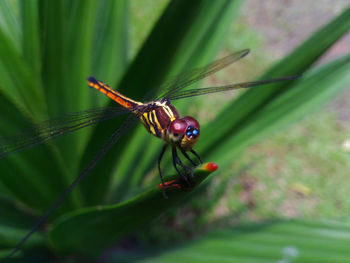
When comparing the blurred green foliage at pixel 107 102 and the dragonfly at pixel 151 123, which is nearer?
the dragonfly at pixel 151 123

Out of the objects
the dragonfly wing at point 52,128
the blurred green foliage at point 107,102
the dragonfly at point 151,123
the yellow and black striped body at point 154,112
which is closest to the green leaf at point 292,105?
the blurred green foliage at point 107,102

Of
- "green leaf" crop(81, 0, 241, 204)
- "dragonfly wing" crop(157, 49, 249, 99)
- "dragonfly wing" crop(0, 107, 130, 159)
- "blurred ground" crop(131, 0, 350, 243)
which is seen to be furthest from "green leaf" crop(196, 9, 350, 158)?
"blurred ground" crop(131, 0, 350, 243)

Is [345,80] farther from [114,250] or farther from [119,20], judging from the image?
[114,250]

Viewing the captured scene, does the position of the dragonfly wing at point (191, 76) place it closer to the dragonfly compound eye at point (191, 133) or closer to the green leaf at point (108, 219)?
the dragonfly compound eye at point (191, 133)

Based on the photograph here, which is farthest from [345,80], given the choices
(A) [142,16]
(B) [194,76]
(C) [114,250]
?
(A) [142,16]

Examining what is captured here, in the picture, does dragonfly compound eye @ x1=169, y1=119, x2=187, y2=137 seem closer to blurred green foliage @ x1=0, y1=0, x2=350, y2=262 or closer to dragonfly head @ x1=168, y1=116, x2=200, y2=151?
dragonfly head @ x1=168, y1=116, x2=200, y2=151

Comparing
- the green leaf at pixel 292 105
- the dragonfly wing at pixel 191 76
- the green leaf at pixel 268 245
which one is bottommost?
the green leaf at pixel 268 245

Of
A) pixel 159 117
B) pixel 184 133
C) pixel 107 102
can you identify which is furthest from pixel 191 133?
pixel 107 102
